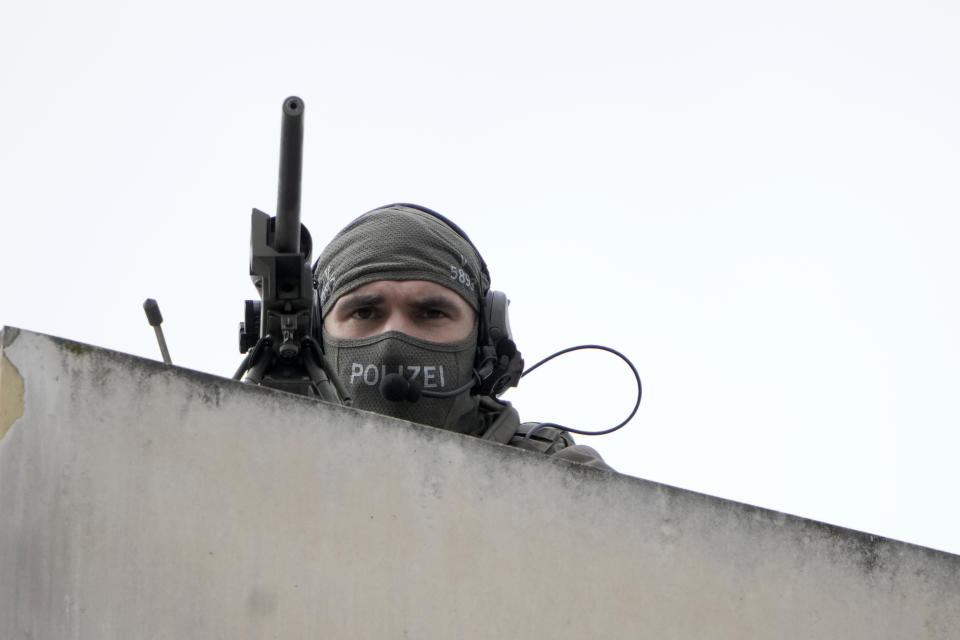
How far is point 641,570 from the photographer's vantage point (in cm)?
250

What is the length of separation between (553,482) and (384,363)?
196cm

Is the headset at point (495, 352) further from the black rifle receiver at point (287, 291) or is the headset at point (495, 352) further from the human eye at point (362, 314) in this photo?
the black rifle receiver at point (287, 291)

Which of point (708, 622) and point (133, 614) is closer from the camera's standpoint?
point (133, 614)

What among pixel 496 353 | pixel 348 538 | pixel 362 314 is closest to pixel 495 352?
pixel 496 353

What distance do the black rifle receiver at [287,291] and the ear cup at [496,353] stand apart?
124 cm

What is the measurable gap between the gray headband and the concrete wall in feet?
7.14

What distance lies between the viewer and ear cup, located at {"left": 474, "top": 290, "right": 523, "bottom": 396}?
15.0 ft

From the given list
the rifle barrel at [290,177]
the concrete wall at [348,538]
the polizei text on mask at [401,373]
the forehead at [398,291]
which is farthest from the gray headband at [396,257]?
the concrete wall at [348,538]

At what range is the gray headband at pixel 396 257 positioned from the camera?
461cm

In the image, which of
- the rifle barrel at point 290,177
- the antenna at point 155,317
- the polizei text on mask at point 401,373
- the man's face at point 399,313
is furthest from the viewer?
the man's face at point 399,313

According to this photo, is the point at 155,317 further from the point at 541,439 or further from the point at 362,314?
the point at 541,439

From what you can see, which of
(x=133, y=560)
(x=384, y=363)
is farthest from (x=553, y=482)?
(x=384, y=363)

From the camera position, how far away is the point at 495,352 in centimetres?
461

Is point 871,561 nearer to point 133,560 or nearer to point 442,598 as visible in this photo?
point 442,598
